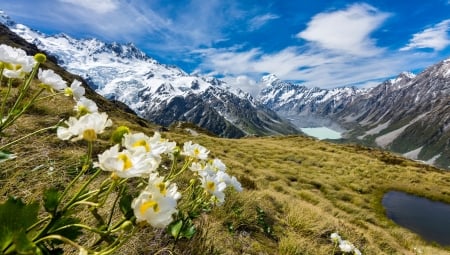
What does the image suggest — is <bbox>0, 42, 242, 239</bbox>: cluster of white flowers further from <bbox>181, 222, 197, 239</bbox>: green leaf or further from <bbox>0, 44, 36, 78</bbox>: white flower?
<bbox>181, 222, 197, 239</bbox>: green leaf

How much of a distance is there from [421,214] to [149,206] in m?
31.6

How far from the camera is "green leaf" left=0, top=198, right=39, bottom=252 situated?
4.99ft

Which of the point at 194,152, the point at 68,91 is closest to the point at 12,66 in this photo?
the point at 68,91

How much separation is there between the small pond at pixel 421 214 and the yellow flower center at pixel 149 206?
85.9 feet

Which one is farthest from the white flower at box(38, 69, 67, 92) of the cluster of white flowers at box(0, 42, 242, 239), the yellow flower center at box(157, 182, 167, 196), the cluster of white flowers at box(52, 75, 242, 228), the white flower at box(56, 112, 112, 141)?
the yellow flower center at box(157, 182, 167, 196)

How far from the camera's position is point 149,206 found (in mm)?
1575

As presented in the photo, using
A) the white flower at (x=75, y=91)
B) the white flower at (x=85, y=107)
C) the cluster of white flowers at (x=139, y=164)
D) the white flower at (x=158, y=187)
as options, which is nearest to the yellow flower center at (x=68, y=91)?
the white flower at (x=75, y=91)

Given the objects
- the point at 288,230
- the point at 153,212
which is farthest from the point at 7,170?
the point at 288,230

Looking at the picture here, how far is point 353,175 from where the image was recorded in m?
31.7

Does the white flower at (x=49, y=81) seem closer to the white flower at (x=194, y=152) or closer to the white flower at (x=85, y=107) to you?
the white flower at (x=85, y=107)

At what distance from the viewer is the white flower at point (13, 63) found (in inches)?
85.0

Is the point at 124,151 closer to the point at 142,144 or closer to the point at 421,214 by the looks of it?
the point at 142,144

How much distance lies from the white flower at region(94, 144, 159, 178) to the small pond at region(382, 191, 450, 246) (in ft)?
86.1

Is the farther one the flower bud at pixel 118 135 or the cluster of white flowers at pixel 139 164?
the flower bud at pixel 118 135
